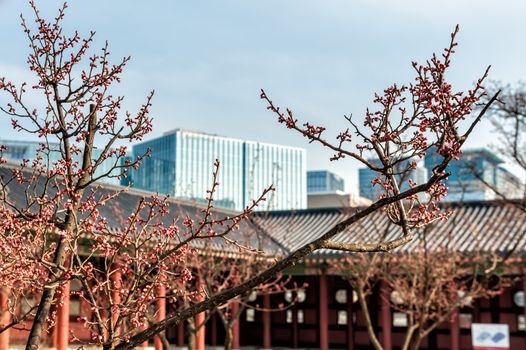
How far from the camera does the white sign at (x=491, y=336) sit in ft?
57.0

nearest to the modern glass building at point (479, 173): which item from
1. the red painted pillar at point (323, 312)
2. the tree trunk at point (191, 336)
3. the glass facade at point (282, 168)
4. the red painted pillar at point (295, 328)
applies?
the red painted pillar at point (323, 312)

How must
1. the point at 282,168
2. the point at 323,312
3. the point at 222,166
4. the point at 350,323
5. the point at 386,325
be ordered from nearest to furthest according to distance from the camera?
1. the point at 386,325
2. the point at 323,312
3. the point at 350,323
4. the point at 222,166
5. the point at 282,168

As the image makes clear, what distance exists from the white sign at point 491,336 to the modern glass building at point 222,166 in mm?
119236

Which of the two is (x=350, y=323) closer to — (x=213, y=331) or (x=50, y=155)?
(x=213, y=331)

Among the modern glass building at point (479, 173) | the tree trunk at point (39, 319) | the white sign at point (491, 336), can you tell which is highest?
the modern glass building at point (479, 173)

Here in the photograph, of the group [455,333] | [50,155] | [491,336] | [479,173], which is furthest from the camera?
[455,333]

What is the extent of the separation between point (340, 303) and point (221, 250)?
23.9 ft

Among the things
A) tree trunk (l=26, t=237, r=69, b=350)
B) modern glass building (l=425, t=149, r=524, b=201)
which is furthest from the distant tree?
modern glass building (l=425, t=149, r=524, b=201)

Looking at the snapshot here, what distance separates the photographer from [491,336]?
1748 cm

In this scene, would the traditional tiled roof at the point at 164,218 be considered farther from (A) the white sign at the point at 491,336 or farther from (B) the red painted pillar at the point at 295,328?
(A) the white sign at the point at 491,336

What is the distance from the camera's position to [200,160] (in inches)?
5645

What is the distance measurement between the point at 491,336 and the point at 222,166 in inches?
4843

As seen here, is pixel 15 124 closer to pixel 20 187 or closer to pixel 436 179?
pixel 436 179

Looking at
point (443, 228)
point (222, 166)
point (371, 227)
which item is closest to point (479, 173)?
point (443, 228)
